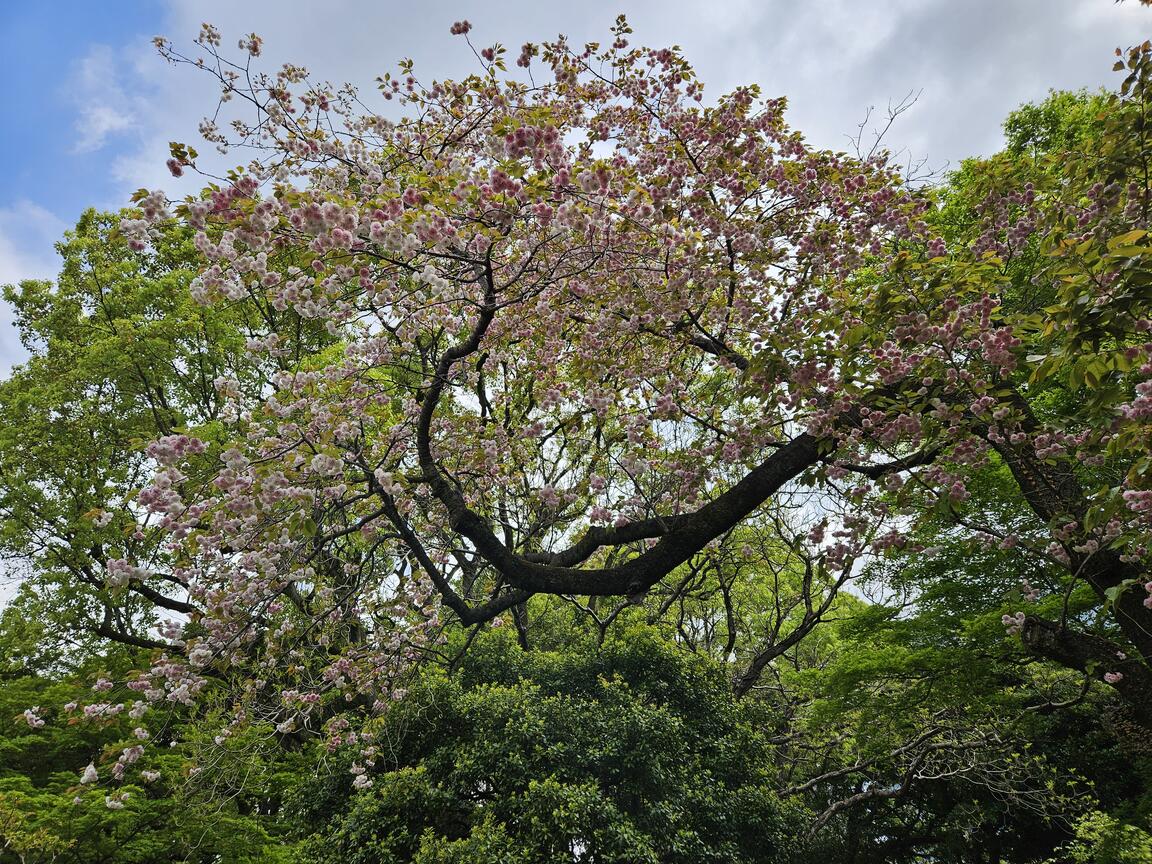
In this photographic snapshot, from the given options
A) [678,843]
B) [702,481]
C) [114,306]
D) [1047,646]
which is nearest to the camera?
[1047,646]

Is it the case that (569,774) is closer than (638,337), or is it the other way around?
(638,337)

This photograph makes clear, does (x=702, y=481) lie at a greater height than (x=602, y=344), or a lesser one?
lesser

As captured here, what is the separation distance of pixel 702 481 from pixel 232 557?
360 cm

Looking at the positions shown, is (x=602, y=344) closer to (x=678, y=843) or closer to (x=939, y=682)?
(x=678, y=843)

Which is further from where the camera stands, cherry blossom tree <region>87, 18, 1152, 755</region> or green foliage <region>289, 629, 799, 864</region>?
green foliage <region>289, 629, 799, 864</region>

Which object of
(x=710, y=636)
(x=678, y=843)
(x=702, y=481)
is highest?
(x=710, y=636)

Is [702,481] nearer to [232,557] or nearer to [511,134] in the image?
[511,134]

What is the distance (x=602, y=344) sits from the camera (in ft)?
16.2

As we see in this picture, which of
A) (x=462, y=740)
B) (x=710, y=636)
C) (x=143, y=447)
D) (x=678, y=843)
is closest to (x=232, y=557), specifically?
(x=143, y=447)

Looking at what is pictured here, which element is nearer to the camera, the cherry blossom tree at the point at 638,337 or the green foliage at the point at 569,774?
the cherry blossom tree at the point at 638,337

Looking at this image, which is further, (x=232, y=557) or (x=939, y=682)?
(x=939, y=682)

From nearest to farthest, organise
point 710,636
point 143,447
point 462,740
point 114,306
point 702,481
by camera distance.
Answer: point 143,447 → point 702,481 → point 462,740 → point 114,306 → point 710,636

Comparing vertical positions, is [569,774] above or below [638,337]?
below

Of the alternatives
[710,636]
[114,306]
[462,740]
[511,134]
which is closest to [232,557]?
Result: [511,134]
